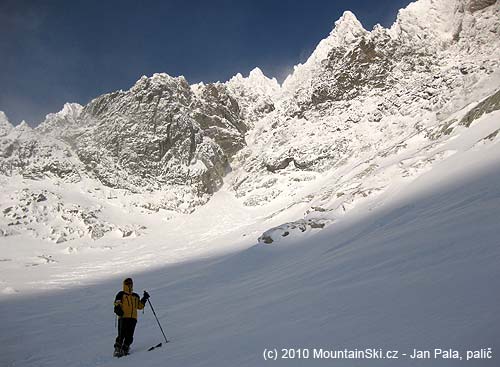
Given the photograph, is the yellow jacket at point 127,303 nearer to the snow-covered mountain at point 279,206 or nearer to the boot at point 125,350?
the boot at point 125,350

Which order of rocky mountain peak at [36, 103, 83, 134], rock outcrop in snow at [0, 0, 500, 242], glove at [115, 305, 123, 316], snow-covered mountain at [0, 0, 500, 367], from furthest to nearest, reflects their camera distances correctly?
rocky mountain peak at [36, 103, 83, 134]
rock outcrop in snow at [0, 0, 500, 242]
glove at [115, 305, 123, 316]
snow-covered mountain at [0, 0, 500, 367]

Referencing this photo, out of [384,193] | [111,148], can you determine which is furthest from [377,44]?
[384,193]

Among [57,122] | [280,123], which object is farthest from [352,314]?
[57,122]

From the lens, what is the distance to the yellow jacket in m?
9.02

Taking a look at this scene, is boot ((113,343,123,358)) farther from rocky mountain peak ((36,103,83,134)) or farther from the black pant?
rocky mountain peak ((36,103,83,134))

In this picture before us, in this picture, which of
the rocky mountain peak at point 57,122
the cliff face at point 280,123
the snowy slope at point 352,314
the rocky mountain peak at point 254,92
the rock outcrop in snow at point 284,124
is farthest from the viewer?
the rocky mountain peak at point 254,92

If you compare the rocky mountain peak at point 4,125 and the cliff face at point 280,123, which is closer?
the cliff face at point 280,123

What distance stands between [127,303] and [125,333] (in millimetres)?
658

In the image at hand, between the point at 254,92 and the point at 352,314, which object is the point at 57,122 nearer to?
the point at 254,92

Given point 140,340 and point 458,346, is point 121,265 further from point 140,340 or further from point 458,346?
point 458,346

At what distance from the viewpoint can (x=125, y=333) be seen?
29.4 ft

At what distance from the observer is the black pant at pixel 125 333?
347 inches

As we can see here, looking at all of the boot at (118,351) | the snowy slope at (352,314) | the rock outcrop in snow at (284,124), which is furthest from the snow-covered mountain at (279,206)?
the boot at (118,351)

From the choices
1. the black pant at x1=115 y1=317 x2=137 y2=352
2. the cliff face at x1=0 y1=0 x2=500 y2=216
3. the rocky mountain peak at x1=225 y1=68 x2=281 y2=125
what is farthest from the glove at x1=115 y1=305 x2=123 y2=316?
the rocky mountain peak at x1=225 y1=68 x2=281 y2=125
